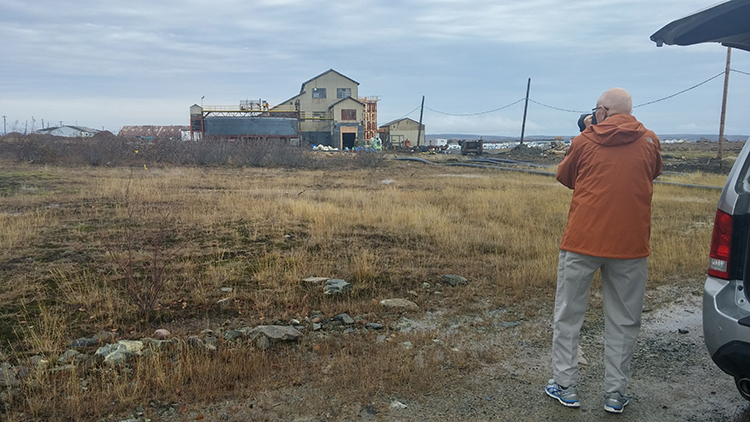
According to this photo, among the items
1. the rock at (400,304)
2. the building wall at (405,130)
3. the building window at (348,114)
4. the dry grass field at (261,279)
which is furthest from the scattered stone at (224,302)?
the building wall at (405,130)

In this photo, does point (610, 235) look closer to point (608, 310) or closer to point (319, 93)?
point (608, 310)

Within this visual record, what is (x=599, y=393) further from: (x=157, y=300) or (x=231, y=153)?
(x=231, y=153)

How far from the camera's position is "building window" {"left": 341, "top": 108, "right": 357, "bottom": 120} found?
6150 centimetres

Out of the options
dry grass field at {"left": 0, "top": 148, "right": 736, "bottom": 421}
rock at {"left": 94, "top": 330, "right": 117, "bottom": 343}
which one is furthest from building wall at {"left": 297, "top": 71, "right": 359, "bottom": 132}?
rock at {"left": 94, "top": 330, "right": 117, "bottom": 343}

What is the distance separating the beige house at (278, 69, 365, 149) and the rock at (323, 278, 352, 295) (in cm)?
5120

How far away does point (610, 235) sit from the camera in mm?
3305

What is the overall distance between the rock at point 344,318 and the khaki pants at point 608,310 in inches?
84.5

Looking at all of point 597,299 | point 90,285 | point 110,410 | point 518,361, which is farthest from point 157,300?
point 597,299

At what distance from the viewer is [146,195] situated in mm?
14484

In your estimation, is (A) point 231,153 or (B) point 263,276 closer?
(B) point 263,276

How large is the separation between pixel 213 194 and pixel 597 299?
476 inches

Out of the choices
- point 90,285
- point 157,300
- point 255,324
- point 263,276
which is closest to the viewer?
point 255,324

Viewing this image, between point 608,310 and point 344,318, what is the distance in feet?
8.36

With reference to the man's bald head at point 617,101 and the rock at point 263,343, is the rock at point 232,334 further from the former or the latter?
the man's bald head at point 617,101
